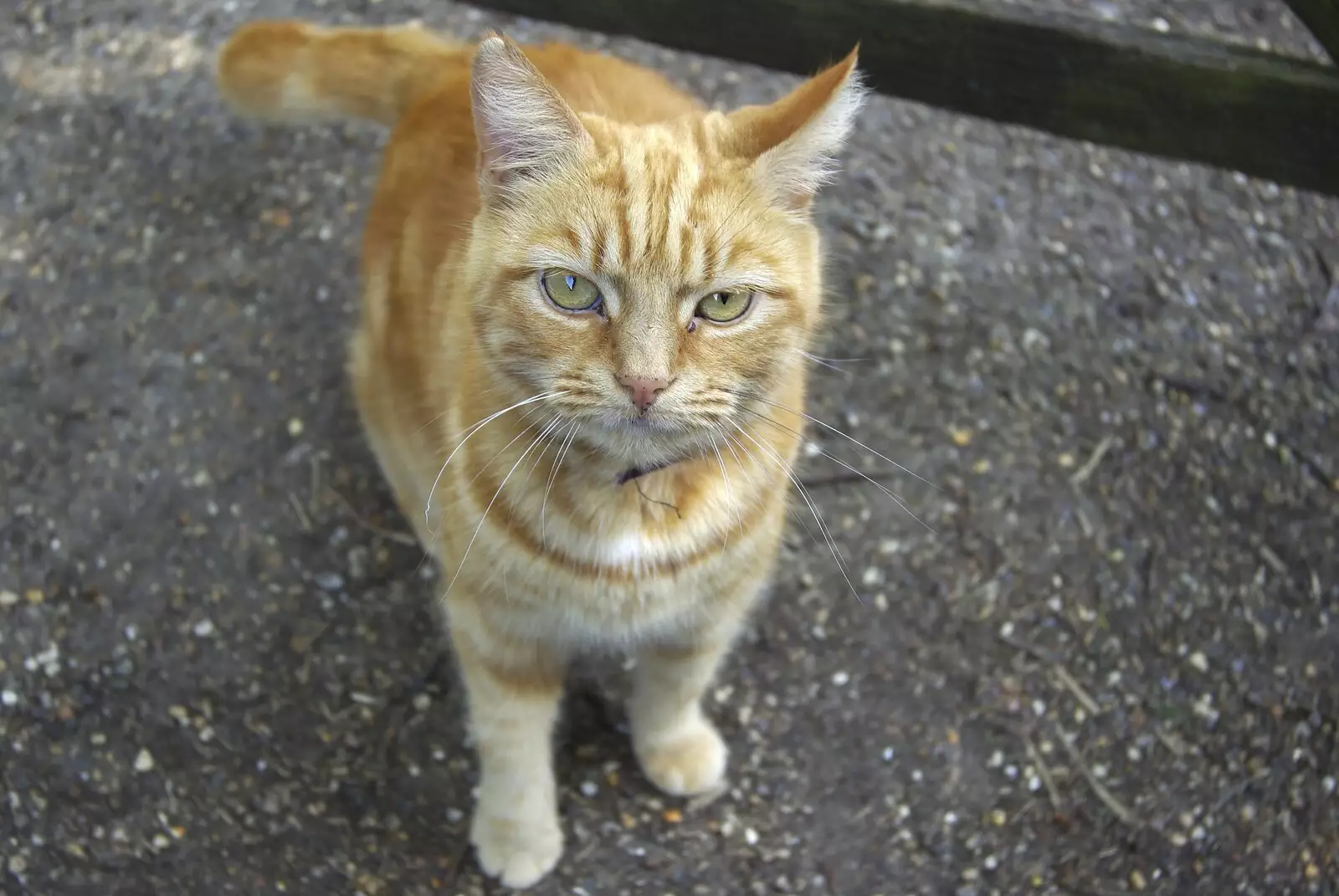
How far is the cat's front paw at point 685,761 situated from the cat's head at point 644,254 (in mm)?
813

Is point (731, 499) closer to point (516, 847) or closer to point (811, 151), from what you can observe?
point (811, 151)

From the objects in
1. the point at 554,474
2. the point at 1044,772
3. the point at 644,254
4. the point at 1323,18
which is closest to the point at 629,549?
the point at 554,474

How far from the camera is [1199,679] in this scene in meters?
2.38

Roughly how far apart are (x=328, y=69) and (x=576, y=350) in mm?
1182

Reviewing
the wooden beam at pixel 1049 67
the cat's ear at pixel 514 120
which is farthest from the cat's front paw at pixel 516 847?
the wooden beam at pixel 1049 67

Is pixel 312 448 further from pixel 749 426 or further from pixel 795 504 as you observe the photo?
pixel 749 426

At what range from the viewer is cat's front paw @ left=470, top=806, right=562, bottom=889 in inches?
81.0

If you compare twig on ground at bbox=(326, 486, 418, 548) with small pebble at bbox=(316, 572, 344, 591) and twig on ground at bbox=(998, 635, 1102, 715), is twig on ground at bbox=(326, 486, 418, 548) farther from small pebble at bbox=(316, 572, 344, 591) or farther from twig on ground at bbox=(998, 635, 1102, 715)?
twig on ground at bbox=(998, 635, 1102, 715)

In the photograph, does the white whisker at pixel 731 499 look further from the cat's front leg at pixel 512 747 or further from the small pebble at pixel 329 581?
the small pebble at pixel 329 581

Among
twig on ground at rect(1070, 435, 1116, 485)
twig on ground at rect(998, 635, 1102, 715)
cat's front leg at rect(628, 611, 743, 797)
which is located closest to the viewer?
cat's front leg at rect(628, 611, 743, 797)

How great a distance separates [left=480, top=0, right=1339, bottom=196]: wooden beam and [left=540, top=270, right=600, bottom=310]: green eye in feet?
3.72

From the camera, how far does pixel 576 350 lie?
146 cm

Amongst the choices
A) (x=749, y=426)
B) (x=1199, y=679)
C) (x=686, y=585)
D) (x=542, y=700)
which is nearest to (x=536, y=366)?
(x=749, y=426)

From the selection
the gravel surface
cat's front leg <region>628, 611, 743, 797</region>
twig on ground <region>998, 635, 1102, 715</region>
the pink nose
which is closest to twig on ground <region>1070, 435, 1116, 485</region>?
the gravel surface
